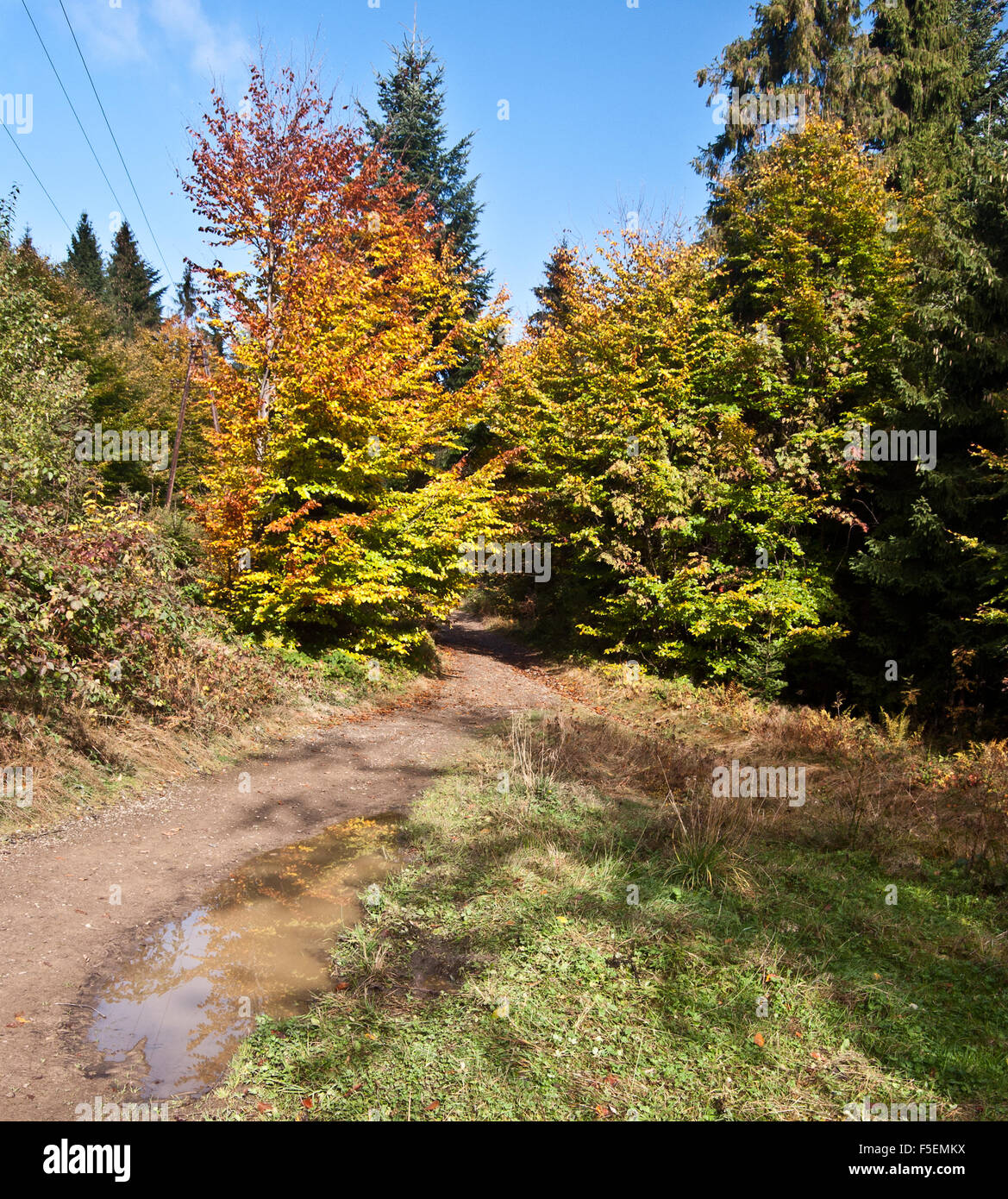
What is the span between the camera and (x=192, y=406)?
30.3 metres

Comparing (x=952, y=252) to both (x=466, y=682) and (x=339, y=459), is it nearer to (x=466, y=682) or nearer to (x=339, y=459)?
(x=339, y=459)

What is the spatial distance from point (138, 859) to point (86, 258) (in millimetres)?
58886

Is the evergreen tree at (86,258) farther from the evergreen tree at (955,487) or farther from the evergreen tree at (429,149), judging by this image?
the evergreen tree at (955,487)

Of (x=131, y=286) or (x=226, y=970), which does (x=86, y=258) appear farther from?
(x=226, y=970)

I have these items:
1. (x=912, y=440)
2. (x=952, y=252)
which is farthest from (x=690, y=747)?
(x=952, y=252)

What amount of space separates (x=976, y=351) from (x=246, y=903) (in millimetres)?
11783

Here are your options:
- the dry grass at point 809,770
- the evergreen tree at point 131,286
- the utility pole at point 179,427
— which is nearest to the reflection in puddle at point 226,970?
the dry grass at point 809,770

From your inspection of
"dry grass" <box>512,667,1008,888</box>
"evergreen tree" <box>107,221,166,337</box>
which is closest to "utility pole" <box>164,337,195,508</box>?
"dry grass" <box>512,667,1008,888</box>

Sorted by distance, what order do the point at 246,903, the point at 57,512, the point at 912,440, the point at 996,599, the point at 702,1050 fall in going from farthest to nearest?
1. the point at 912,440
2. the point at 996,599
3. the point at 57,512
4. the point at 246,903
5. the point at 702,1050

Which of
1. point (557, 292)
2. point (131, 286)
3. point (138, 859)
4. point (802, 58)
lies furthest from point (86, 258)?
point (138, 859)

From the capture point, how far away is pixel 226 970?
4.78 meters

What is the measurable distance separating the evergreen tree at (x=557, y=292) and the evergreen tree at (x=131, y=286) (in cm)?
2804

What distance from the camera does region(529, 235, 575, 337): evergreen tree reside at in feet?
63.3

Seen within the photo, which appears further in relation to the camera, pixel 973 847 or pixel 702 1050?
pixel 973 847
